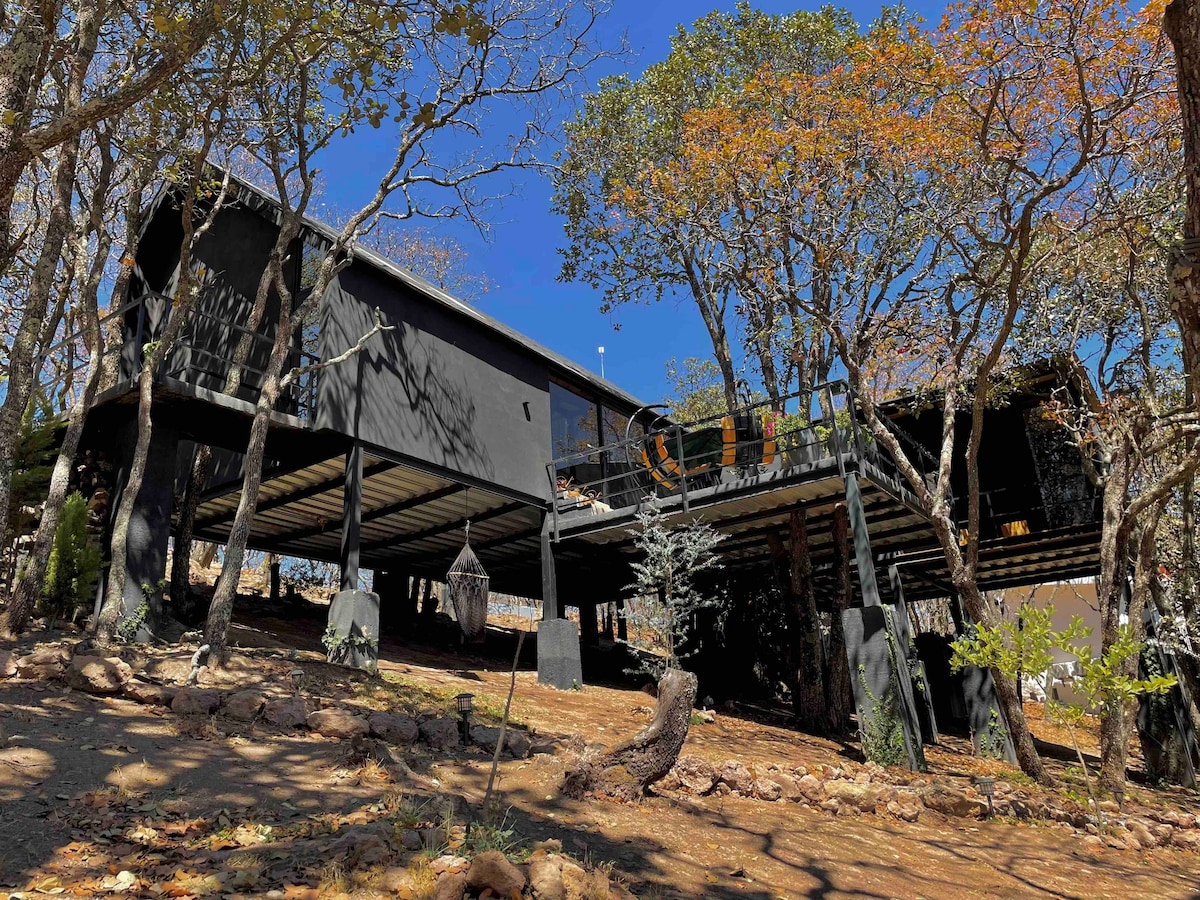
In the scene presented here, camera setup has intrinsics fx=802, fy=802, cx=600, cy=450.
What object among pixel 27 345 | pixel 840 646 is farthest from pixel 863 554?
pixel 27 345

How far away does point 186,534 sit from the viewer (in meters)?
13.3

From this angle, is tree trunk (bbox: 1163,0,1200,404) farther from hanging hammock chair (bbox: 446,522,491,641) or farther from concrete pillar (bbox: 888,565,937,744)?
concrete pillar (bbox: 888,565,937,744)

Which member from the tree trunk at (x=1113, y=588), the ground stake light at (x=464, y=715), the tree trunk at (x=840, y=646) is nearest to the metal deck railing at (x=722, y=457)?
the tree trunk at (x=840, y=646)

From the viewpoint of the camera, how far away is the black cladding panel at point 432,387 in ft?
40.5

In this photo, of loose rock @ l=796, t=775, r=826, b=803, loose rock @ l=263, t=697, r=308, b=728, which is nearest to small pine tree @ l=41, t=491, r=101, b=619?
loose rock @ l=263, t=697, r=308, b=728

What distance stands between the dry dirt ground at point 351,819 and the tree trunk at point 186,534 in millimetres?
4405

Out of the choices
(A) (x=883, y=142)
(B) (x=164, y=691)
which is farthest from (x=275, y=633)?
(A) (x=883, y=142)

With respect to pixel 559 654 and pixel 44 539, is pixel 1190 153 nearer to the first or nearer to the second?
pixel 44 539

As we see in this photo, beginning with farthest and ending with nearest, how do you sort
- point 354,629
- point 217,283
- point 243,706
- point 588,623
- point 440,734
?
point 588,623 → point 217,283 → point 354,629 → point 440,734 → point 243,706

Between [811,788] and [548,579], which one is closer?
[811,788]

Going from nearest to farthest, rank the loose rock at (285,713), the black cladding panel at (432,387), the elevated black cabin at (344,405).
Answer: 1. the loose rock at (285,713)
2. the elevated black cabin at (344,405)
3. the black cladding panel at (432,387)

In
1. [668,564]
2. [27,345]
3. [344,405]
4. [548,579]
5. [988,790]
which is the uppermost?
[344,405]

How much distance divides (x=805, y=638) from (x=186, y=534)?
10.6m

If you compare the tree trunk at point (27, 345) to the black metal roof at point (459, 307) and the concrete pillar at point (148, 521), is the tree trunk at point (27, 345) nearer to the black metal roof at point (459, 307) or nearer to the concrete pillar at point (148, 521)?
the concrete pillar at point (148, 521)
